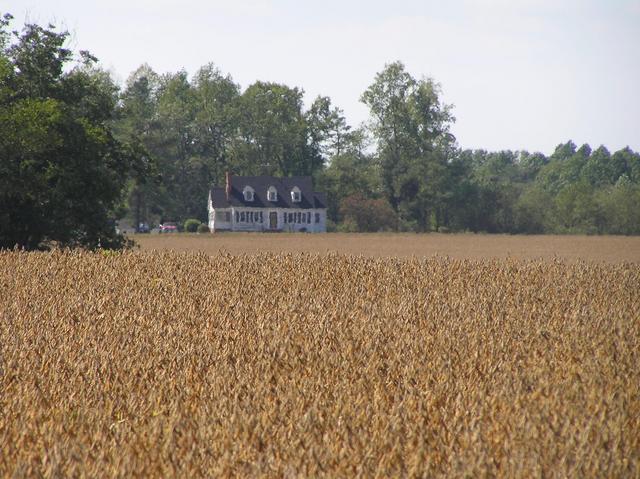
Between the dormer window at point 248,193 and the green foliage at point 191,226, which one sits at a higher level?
the dormer window at point 248,193

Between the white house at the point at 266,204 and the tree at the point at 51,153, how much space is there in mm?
57236

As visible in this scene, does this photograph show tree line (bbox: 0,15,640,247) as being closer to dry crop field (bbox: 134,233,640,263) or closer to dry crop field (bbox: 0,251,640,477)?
dry crop field (bbox: 134,233,640,263)

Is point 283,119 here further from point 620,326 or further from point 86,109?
point 620,326

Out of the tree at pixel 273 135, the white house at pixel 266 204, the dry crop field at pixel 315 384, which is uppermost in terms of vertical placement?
the tree at pixel 273 135

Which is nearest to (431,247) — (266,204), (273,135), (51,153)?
(51,153)

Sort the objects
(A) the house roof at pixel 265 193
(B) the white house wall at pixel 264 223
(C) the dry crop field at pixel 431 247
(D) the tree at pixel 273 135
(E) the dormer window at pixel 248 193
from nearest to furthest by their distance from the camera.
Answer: (C) the dry crop field at pixel 431 247 → (A) the house roof at pixel 265 193 → (B) the white house wall at pixel 264 223 → (E) the dormer window at pixel 248 193 → (D) the tree at pixel 273 135

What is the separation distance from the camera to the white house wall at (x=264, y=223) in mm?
91131

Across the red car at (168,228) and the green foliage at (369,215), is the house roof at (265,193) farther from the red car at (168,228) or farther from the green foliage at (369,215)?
the green foliage at (369,215)

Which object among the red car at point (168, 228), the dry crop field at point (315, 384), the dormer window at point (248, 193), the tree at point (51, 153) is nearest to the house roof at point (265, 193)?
the dormer window at point (248, 193)

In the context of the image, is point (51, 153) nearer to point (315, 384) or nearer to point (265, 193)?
point (315, 384)

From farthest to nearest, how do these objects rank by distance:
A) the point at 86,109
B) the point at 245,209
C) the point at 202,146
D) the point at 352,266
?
the point at 202,146
the point at 245,209
the point at 86,109
the point at 352,266

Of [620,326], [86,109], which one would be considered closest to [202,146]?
[86,109]

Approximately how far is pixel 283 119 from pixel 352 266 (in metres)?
82.5

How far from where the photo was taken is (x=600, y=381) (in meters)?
6.17
